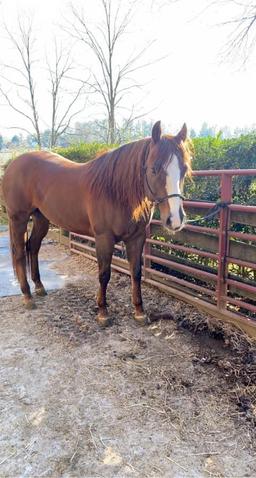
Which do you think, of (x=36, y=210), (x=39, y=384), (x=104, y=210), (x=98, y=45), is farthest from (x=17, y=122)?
(x=39, y=384)

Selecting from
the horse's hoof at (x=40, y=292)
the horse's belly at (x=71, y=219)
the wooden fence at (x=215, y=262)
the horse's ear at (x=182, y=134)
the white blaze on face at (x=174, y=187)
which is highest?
the horse's ear at (x=182, y=134)

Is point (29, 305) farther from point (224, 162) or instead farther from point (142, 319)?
point (224, 162)

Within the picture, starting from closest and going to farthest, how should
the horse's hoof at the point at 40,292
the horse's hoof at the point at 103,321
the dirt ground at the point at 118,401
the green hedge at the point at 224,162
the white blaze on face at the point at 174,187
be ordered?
the dirt ground at the point at 118,401
the white blaze on face at the point at 174,187
the green hedge at the point at 224,162
the horse's hoof at the point at 103,321
the horse's hoof at the point at 40,292

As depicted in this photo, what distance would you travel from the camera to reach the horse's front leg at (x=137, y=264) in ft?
9.29

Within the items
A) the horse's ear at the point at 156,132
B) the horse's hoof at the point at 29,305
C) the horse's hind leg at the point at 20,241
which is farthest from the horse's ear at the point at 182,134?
the horse's hoof at the point at 29,305

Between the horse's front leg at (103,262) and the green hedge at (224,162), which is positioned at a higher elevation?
the green hedge at (224,162)

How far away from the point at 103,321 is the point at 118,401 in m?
0.97

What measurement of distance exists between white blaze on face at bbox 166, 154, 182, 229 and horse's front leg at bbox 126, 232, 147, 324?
676mm

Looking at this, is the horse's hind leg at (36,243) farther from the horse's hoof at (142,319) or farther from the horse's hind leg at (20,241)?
the horse's hoof at (142,319)

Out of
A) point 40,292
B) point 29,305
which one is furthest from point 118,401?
point 40,292

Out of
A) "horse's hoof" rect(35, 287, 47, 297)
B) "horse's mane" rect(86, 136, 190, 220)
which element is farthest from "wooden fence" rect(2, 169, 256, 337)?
"horse's hoof" rect(35, 287, 47, 297)

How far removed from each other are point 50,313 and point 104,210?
1108 mm

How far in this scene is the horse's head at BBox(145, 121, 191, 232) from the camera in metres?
2.16

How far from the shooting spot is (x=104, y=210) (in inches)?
106
